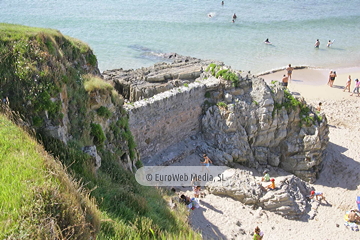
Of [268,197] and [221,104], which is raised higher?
[221,104]

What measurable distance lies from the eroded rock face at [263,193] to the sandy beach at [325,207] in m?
0.25

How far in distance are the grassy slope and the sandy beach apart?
2425mm

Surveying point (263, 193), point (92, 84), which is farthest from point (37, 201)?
point (263, 193)

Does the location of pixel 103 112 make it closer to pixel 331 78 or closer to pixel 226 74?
pixel 226 74

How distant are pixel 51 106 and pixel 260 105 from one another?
10500 millimetres

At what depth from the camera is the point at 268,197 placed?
43.4 ft

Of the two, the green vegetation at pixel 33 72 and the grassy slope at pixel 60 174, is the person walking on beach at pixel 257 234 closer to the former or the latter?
the grassy slope at pixel 60 174

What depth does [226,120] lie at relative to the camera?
50.0 feet

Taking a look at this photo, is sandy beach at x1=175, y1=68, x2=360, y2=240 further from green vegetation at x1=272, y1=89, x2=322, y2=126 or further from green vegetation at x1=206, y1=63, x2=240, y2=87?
green vegetation at x1=206, y1=63, x2=240, y2=87

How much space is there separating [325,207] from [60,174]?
1228cm

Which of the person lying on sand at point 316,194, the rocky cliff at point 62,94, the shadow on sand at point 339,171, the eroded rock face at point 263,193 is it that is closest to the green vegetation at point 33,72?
the rocky cliff at point 62,94

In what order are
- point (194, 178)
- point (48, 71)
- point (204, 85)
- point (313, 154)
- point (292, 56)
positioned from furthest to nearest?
1. point (292, 56)
2. point (313, 154)
3. point (204, 85)
4. point (194, 178)
5. point (48, 71)

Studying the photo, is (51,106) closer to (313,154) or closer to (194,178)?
Result: (194,178)

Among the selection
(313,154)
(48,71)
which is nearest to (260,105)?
(313,154)
